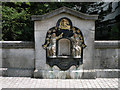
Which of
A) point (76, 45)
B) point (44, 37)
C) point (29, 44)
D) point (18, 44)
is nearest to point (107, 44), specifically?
point (76, 45)

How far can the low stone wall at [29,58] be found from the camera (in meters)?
6.50

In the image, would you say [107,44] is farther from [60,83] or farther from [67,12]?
[60,83]

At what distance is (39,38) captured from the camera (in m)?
6.32

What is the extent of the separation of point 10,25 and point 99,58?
6.29 meters

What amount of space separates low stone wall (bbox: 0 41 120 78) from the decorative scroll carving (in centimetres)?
79

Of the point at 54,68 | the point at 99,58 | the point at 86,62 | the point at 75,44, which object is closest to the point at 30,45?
the point at 54,68

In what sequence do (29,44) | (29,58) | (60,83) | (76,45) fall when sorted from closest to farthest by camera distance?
(60,83) < (76,45) < (29,44) < (29,58)

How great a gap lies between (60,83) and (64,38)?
6.45 feet

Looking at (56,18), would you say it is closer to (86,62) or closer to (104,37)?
(86,62)

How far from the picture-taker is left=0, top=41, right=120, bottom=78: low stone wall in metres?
6.50

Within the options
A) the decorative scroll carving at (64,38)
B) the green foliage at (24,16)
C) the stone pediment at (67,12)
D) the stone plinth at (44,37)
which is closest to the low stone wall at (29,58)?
the stone plinth at (44,37)

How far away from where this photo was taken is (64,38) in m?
6.34

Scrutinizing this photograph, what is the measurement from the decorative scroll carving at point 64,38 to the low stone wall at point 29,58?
2.60 feet

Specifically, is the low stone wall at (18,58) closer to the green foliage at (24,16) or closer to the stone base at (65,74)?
the stone base at (65,74)
